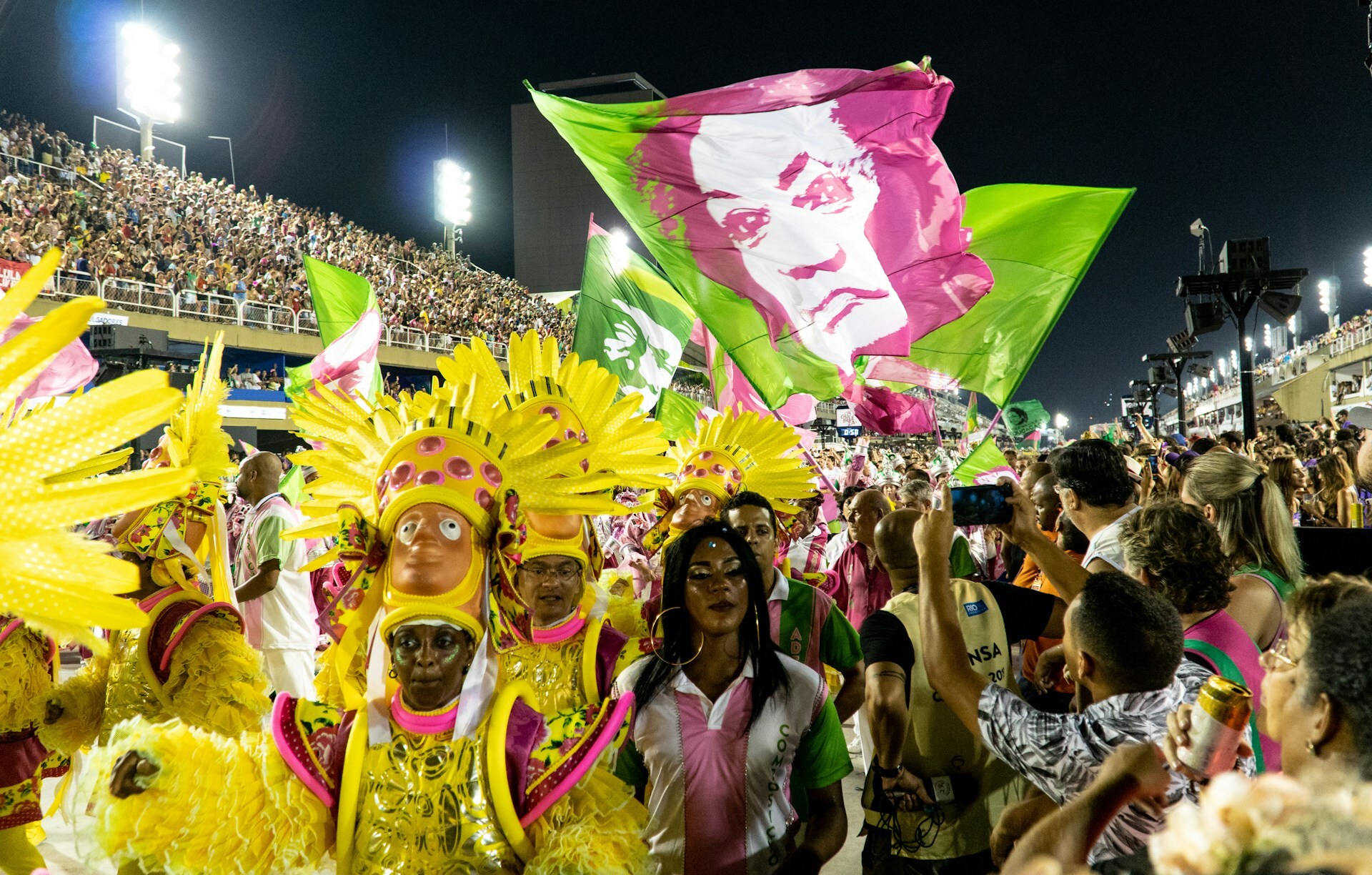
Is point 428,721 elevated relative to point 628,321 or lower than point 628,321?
lower

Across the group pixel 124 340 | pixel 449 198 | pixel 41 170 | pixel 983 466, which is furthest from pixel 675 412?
pixel 449 198

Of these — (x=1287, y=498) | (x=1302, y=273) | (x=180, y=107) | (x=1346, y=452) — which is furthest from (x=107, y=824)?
(x=180, y=107)

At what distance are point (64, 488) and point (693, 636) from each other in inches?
Result: 67.9

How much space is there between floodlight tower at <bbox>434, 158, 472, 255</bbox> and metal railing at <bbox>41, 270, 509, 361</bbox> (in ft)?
75.9

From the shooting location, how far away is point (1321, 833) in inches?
25.9

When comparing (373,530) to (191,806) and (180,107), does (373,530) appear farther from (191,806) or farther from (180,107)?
(180,107)

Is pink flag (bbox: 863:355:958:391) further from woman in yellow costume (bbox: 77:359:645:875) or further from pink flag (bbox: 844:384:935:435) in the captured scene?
woman in yellow costume (bbox: 77:359:645:875)

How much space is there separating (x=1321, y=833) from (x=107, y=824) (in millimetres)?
1914

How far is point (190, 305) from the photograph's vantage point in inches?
728

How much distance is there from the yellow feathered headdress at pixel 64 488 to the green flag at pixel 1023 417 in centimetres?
1344

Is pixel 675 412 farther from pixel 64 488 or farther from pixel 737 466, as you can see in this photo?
pixel 64 488

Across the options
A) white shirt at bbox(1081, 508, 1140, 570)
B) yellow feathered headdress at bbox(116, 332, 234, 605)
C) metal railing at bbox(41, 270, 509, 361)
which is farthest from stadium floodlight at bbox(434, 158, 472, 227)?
white shirt at bbox(1081, 508, 1140, 570)

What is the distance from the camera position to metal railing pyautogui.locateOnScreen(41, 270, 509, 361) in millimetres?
15992

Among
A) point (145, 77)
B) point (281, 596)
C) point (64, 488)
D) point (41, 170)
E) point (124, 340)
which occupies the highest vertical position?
point (145, 77)
